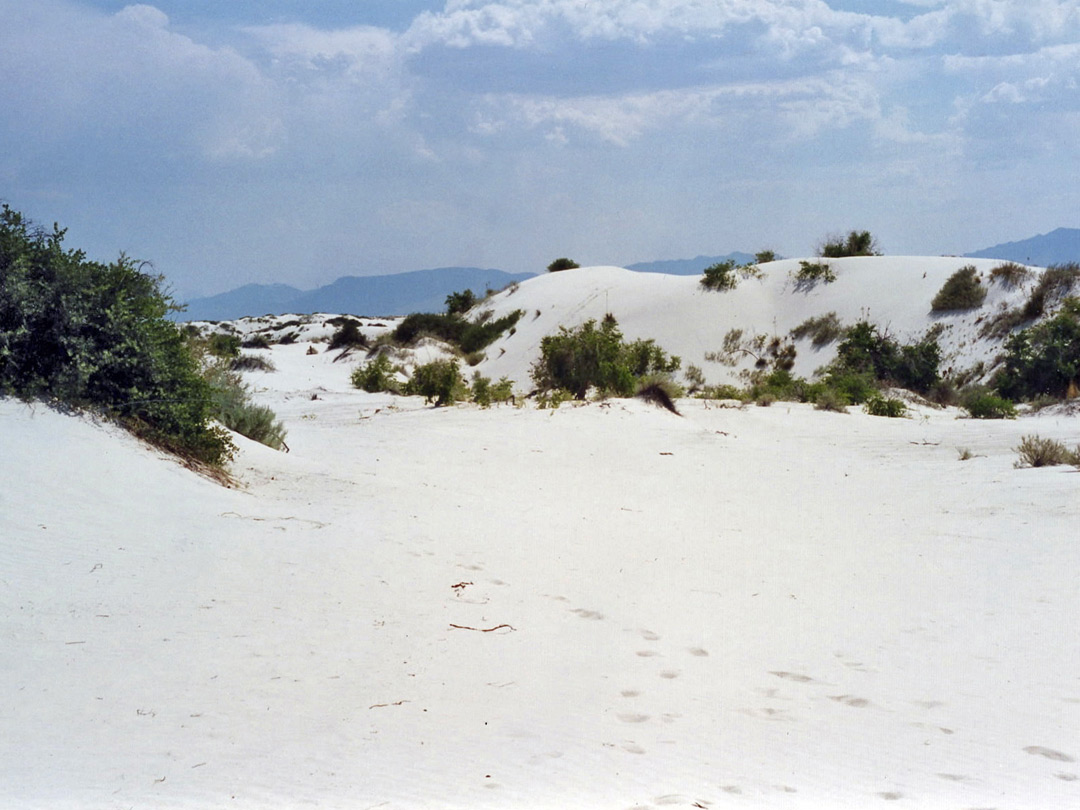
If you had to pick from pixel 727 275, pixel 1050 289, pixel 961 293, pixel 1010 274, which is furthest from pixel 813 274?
pixel 1050 289

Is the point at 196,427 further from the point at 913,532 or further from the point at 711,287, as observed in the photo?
the point at 711,287

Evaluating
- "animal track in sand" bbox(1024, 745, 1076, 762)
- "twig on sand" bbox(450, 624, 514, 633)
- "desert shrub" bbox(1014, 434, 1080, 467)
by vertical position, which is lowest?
"animal track in sand" bbox(1024, 745, 1076, 762)

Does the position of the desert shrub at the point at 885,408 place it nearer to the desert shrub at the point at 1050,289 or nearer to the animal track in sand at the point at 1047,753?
the desert shrub at the point at 1050,289

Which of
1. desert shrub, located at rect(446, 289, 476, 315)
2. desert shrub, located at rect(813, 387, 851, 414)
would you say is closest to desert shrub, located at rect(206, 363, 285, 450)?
desert shrub, located at rect(813, 387, 851, 414)

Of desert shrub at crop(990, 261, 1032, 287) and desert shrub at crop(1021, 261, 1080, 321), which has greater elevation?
desert shrub at crop(990, 261, 1032, 287)

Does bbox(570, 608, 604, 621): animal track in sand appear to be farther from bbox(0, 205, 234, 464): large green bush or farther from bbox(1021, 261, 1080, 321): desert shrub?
bbox(1021, 261, 1080, 321): desert shrub

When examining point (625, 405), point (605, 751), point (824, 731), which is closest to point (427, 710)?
point (605, 751)

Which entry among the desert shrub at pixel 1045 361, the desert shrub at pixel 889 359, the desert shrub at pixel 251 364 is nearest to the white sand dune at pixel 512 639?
the desert shrub at pixel 1045 361

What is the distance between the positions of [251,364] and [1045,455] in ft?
63.4

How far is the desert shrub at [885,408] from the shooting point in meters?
16.2

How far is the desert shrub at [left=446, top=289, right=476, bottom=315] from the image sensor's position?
41812mm

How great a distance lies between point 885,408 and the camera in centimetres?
1638

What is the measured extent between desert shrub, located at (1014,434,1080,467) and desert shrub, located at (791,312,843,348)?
638 inches

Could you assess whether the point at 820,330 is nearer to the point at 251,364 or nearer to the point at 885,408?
the point at 885,408
